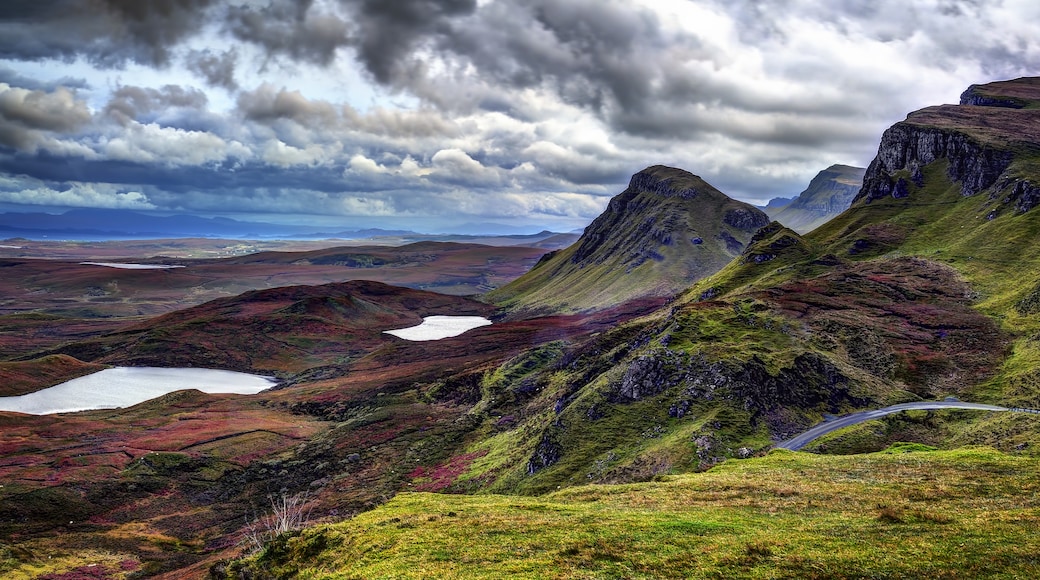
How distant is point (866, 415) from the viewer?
75312 mm

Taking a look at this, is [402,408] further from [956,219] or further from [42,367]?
[956,219]

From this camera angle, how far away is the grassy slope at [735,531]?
28.0 meters

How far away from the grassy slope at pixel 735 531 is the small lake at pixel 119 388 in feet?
492

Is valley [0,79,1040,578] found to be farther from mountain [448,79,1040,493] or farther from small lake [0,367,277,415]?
small lake [0,367,277,415]

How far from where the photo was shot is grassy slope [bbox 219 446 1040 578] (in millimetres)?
27953

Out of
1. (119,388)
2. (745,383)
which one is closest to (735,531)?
(745,383)

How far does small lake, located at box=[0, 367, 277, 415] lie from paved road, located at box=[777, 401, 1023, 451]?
159710 millimetres

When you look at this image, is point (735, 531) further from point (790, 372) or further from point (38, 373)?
point (38, 373)

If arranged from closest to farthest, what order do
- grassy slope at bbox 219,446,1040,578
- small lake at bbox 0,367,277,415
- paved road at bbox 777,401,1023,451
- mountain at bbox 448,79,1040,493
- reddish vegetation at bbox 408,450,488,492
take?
grassy slope at bbox 219,446,1040,578, paved road at bbox 777,401,1023,451, mountain at bbox 448,79,1040,493, reddish vegetation at bbox 408,450,488,492, small lake at bbox 0,367,277,415

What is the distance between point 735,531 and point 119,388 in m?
195

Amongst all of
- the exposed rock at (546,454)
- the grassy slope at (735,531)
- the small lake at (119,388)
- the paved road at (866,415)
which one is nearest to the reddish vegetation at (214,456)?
the small lake at (119,388)

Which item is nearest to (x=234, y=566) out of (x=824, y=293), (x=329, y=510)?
(x=329, y=510)

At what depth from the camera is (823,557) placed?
93.0ft

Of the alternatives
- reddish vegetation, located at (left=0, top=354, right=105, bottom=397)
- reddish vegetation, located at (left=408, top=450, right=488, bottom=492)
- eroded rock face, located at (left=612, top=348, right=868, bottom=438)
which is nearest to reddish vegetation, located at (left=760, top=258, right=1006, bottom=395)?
eroded rock face, located at (left=612, top=348, right=868, bottom=438)
